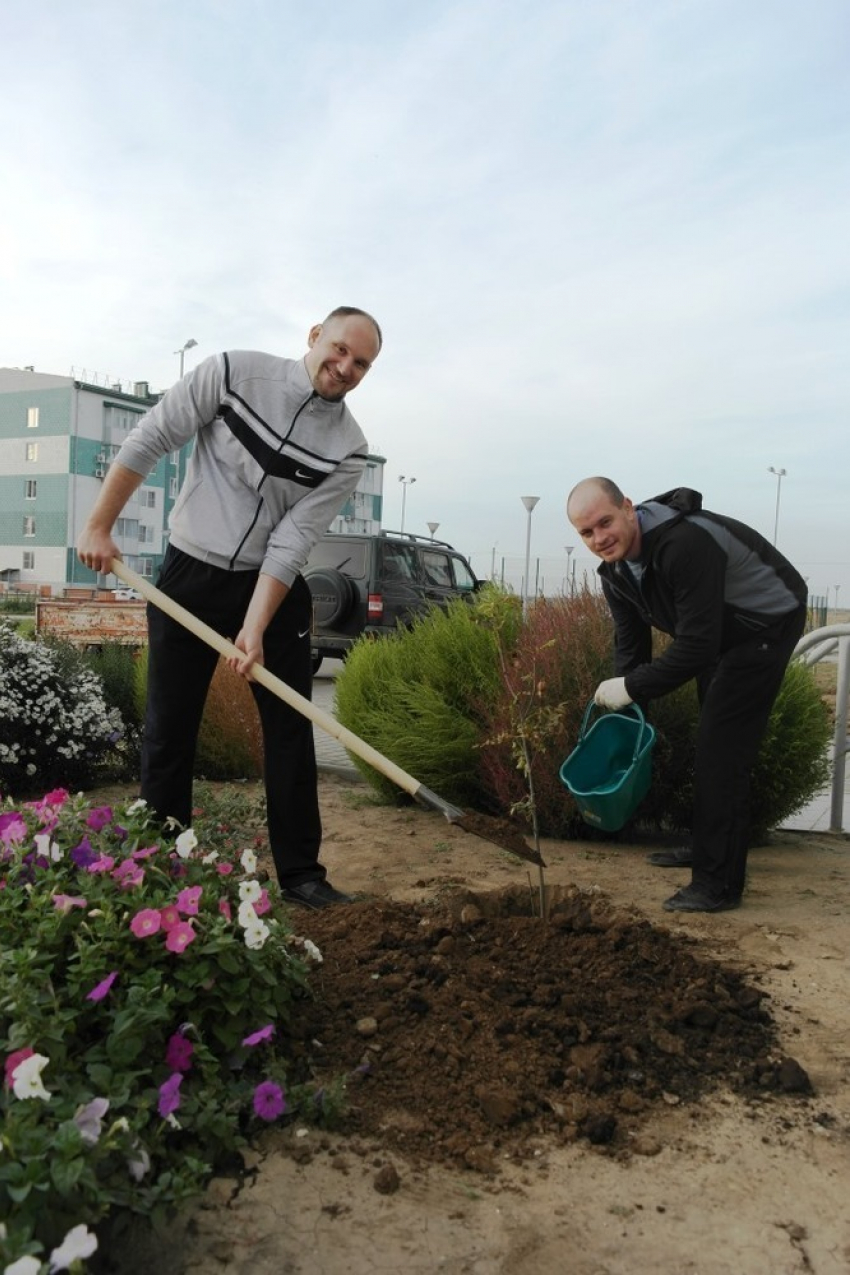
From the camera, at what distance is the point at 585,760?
404 centimetres

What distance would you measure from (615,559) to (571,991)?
1.51m

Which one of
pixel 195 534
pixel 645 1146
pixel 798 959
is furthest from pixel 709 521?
pixel 645 1146

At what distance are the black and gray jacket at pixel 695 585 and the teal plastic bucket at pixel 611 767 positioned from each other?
0.67 feet

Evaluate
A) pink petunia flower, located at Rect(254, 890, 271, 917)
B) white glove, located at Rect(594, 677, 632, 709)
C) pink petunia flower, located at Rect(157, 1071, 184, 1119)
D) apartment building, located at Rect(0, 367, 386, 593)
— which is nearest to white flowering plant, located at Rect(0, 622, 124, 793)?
white glove, located at Rect(594, 677, 632, 709)

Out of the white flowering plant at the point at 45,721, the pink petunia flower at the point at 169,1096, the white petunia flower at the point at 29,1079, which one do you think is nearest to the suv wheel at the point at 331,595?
the white flowering plant at the point at 45,721

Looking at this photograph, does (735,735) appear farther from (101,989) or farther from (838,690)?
(101,989)

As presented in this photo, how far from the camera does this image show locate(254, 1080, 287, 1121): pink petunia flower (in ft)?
6.43

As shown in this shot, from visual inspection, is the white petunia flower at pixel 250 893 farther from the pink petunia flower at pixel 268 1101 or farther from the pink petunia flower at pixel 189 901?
the pink petunia flower at pixel 268 1101

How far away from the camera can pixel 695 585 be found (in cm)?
354

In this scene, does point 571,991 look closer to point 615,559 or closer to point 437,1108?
point 437,1108

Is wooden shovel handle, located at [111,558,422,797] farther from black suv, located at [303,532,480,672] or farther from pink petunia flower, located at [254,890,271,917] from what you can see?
black suv, located at [303,532,480,672]

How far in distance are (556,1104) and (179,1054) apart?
777 mm

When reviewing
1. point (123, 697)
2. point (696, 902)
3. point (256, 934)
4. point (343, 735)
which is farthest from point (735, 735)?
point (123, 697)

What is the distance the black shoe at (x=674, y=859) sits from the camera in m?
4.35
